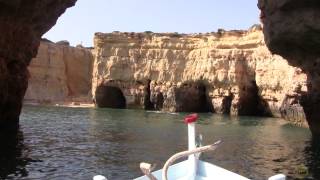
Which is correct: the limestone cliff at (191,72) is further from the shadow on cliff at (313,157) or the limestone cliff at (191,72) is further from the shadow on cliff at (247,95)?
the shadow on cliff at (313,157)

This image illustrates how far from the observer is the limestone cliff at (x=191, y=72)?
70.9 metres

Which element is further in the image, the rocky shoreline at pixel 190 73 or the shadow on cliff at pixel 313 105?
the rocky shoreline at pixel 190 73

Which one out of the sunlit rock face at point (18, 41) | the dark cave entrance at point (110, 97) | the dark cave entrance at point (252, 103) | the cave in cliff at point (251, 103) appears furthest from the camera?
the dark cave entrance at point (110, 97)

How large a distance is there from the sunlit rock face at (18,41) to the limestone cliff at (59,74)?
5775 cm

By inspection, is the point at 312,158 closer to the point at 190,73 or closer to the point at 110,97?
the point at 190,73

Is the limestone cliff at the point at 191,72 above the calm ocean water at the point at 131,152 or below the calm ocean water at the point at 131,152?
above

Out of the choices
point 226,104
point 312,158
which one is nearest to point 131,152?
point 312,158

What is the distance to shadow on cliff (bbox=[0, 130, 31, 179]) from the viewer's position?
2040 cm

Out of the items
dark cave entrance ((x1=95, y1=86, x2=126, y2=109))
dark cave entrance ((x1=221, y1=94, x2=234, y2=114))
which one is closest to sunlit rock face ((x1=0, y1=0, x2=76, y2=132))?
dark cave entrance ((x1=221, y1=94, x2=234, y2=114))

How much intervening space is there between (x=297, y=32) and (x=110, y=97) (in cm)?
5837

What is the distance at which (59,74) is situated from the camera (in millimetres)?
106188

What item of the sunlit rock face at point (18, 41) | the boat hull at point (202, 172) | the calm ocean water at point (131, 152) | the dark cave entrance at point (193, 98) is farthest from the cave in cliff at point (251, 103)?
the boat hull at point (202, 172)

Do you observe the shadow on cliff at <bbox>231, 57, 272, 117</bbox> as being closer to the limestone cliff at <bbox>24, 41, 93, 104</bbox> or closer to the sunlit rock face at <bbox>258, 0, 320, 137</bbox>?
the sunlit rock face at <bbox>258, 0, 320, 137</bbox>

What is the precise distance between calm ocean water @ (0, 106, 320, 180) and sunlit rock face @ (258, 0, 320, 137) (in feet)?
17.4
